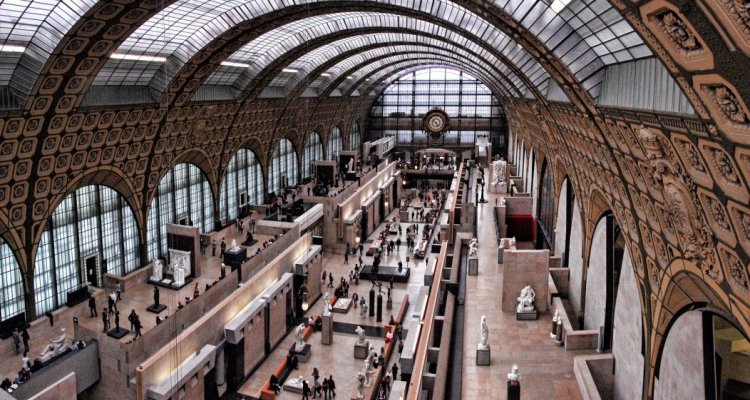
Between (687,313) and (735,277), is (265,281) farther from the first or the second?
(735,277)

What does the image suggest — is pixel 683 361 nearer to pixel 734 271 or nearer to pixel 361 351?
pixel 734 271

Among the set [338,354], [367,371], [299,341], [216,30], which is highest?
[216,30]

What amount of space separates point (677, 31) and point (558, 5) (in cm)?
679

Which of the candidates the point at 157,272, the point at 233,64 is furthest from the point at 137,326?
the point at 233,64

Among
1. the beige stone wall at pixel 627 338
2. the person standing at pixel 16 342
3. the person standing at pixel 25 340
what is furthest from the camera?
the person standing at pixel 25 340

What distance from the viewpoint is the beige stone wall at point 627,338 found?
17516mm

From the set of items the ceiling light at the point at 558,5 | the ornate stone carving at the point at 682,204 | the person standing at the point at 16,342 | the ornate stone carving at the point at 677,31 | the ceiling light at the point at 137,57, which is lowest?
the person standing at the point at 16,342

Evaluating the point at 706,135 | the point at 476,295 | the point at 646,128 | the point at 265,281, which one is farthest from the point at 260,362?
the point at 706,135

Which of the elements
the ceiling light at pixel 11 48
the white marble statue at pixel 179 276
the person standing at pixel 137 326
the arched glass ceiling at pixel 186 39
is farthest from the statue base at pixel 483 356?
the ceiling light at pixel 11 48

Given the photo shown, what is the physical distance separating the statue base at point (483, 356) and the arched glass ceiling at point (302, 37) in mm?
18265

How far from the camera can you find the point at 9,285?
26.3 meters

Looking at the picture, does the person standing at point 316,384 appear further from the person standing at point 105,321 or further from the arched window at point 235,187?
the arched window at point 235,187

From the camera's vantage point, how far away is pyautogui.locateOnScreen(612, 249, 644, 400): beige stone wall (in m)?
17.5

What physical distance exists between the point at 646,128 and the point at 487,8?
7.76 metres
